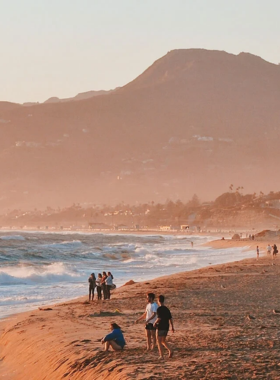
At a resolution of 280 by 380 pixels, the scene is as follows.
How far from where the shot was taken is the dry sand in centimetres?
1090

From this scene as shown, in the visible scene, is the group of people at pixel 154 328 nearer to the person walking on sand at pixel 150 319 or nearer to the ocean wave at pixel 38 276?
the person walking on sand at pixel 150 319

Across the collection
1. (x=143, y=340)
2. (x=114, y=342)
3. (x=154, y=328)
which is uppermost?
(x=154, y=328)

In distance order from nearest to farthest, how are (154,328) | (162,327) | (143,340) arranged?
(162,327) → (154,328) → (143,340)

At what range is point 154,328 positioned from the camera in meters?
12.6

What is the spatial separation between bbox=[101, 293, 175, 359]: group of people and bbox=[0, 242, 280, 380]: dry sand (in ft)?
0.69

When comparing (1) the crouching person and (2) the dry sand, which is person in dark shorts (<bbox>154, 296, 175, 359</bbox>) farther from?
(1) the crouching person

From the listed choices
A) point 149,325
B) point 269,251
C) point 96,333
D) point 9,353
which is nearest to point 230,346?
point 149,325

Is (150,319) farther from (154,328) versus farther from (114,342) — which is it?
(114,342)

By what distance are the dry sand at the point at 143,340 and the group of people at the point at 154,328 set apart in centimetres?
21

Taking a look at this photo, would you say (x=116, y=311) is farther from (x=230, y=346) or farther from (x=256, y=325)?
(x=230, y=346)

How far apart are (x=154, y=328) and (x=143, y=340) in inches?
57.9

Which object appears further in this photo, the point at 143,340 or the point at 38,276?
the point at 38,276

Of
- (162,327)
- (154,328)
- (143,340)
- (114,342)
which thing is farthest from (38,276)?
(162,327)

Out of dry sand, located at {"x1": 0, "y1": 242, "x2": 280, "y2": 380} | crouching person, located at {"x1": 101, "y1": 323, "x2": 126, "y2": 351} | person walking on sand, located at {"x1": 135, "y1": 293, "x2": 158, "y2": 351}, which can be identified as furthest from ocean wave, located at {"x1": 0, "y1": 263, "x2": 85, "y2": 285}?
person walking on sand, located at {"x1": 135, "y1": 293, "x2": 158, "y2": 351}
